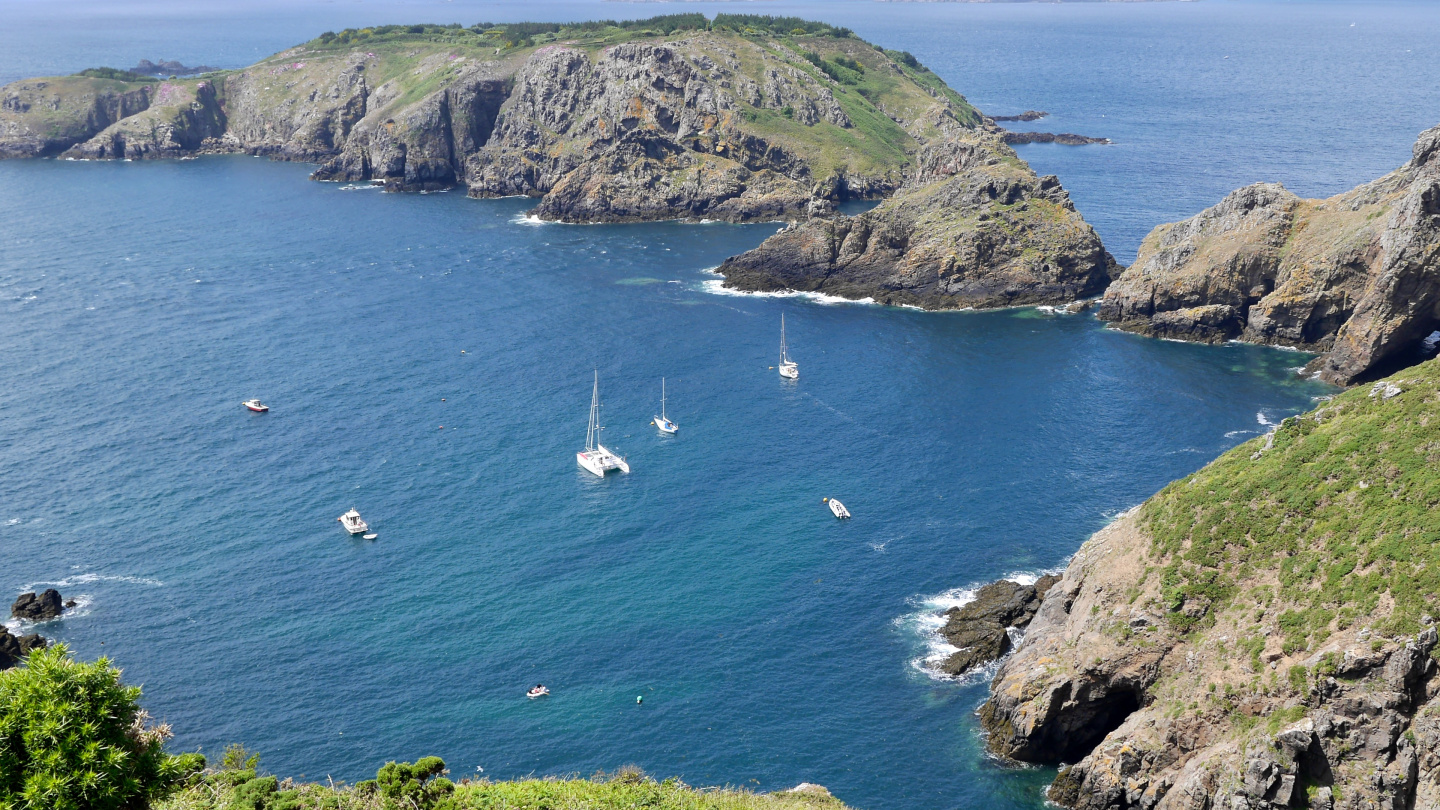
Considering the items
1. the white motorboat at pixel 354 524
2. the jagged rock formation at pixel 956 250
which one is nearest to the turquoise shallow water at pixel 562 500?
the white motorboat at pixel 354 524

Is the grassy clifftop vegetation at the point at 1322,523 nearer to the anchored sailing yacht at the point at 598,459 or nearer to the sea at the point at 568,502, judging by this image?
the sea at the point at 568,502

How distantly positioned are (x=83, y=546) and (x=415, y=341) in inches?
2290

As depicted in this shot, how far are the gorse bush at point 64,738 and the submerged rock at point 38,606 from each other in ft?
157

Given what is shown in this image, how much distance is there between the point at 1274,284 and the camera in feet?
447

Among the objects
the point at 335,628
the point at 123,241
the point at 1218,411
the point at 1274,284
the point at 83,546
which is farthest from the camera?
the point at 123,241

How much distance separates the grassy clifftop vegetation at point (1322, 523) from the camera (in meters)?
59.3

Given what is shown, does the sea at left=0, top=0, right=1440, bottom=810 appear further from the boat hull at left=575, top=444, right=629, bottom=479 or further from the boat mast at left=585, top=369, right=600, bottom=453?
the boat mast at left=585, top=369, right=600, bottom=453

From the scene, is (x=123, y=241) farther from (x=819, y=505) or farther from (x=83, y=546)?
(x=819, y=505)

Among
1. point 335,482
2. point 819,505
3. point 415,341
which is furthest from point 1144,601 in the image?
point 415,341

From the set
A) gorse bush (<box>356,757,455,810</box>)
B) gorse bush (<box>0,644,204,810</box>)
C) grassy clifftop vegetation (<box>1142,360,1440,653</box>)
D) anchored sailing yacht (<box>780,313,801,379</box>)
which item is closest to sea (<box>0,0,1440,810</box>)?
anchored sailing yacht (<box>780,313,801,379</box>)

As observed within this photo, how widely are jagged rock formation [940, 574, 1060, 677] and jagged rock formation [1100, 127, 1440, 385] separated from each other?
204 feet

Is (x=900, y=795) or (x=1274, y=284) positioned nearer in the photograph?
(x=900, y=795)

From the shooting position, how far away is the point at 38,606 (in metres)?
83.1

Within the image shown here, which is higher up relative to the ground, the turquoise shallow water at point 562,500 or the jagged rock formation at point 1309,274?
the jagged rock formation at point 1309,274
